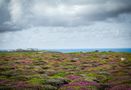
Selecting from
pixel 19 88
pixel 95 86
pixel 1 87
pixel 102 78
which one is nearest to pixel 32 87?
pixel 19 88

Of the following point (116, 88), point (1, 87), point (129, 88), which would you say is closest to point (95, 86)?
point (116, 88)

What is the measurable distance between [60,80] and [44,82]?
2669 millimetres

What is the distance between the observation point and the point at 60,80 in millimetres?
28625

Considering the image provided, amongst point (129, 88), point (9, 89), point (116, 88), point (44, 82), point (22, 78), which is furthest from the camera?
point (22, 78)

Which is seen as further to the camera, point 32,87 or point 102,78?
point 102,78

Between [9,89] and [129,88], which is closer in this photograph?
[129,88]

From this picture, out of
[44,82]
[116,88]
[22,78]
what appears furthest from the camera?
[22,78]

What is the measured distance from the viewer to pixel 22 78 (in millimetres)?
31859

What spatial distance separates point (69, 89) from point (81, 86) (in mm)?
1987

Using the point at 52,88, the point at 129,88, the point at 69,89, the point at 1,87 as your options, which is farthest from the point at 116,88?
the point at 1,87

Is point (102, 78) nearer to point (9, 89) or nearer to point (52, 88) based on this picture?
point (52, 88)

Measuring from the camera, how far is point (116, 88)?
2198 centimetres

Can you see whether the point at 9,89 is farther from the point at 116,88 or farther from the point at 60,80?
the point at 116,88

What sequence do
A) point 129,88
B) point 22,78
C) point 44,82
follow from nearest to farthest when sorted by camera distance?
1. point 129,88
2. point 44,82
3. point 22,78
